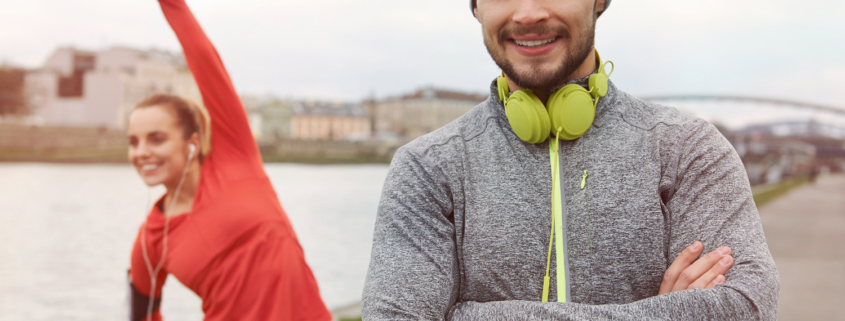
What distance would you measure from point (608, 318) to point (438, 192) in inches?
19.2

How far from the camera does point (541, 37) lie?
4.58ft

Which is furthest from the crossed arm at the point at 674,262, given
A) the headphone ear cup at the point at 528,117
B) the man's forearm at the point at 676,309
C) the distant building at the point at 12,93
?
the distant building at the point at 12,93

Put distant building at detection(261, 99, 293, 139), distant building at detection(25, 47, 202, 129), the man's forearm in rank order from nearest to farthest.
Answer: the man's forearm
distant building at detection(25, 47, 202, 129)
distant building at detection(261, 99, 293, 139)

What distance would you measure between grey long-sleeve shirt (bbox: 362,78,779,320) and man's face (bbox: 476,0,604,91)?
9 cm

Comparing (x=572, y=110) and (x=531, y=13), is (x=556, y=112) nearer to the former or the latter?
(x=572, y=110)

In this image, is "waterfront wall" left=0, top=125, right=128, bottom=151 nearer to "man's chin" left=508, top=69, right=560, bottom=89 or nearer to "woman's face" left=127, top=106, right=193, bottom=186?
"woman's face" left=127, top=106, right=193, bottom=186

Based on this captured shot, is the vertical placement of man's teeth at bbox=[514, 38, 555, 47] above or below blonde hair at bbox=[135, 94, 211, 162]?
above

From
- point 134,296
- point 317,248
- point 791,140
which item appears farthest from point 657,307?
point 791,140

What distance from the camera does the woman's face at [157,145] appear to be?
2705 millimetres

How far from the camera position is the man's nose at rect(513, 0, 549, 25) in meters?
1.38

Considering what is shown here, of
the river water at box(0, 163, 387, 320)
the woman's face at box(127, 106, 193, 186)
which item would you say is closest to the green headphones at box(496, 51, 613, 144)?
the woman's face at box(127, 106, 193, 186)

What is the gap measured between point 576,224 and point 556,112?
0.27 m

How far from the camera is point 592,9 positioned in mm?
1411

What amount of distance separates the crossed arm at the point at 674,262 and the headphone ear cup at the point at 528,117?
0.24m
